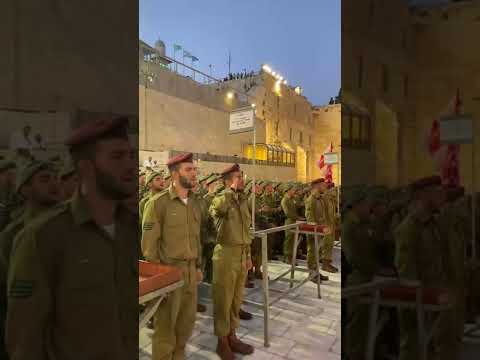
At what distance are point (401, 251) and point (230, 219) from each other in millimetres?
1410

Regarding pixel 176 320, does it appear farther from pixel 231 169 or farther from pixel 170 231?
pixel 231 169

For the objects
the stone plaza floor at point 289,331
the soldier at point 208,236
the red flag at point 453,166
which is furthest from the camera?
the soldier at point 208,236

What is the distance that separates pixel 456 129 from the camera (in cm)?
136

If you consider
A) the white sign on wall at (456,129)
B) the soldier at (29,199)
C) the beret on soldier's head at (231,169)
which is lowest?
the soldier at (29,199)

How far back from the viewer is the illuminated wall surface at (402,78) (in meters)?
1.33

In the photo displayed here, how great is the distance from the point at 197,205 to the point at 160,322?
0.76 metres

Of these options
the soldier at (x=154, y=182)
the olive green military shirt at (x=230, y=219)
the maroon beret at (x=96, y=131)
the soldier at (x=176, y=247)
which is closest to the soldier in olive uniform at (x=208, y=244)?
the olive green military shirt at (x=230, y=219)

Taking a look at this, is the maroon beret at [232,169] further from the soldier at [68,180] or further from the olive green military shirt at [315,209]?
the olive green military shirt at [315,209]

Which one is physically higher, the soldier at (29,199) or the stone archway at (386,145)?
the stone archway at (386,145)

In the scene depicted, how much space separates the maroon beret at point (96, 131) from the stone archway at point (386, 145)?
1.00 metres

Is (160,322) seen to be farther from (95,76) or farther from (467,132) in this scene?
(467,132)

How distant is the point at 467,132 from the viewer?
136cm

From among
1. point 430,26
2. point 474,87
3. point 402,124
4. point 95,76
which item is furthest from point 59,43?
point 474,87

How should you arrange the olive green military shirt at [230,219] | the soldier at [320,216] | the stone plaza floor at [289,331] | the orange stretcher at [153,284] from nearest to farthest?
1. the orange stretcher at [153,284]
2. the stone plaza floor at [289,331]
3. the olive green military shirt at [230,219]
4. the soldier at [320,216]
